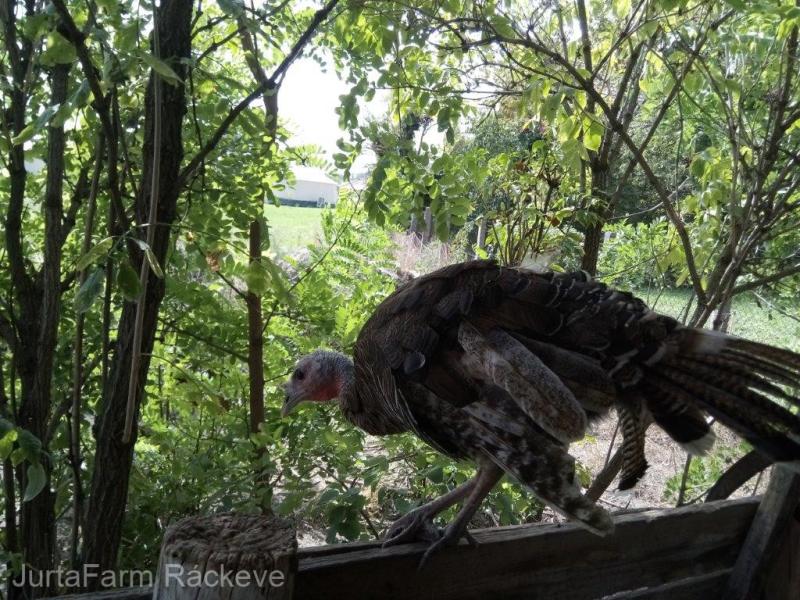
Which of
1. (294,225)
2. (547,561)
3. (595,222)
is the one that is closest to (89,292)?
(547,561)

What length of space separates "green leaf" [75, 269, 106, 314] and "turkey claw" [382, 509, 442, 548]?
37.2 inches

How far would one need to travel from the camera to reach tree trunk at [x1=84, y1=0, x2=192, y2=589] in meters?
1.85

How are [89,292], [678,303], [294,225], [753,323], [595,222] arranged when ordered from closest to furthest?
[89,292]
[595,222]
[294,225]
[678,303]
[753,323]

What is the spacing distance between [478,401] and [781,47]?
2.11m

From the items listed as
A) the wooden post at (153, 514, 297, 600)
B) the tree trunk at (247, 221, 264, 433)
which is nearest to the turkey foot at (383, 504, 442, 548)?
the wooden post at (153, 514, 297, 600)

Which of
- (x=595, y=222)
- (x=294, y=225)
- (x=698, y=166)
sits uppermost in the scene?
(x=698, y=166)

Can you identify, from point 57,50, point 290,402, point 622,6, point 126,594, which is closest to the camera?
point 126,594

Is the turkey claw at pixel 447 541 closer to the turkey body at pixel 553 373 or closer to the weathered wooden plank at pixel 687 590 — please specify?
the turkey body at pixel 553 373

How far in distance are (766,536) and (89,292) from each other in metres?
2.03

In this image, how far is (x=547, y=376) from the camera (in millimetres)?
1599

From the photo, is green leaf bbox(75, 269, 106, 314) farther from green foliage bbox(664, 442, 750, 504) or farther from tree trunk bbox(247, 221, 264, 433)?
green foliage bbox(664, 442, 750, 504)

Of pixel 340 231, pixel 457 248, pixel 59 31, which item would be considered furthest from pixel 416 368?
pixel 457 248

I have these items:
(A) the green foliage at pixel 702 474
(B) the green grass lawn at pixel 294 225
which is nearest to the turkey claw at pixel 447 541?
→ (A) the green foliage at pixel 702 474

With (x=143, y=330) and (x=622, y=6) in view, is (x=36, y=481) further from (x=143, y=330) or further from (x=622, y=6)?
(x=622, y=6)
